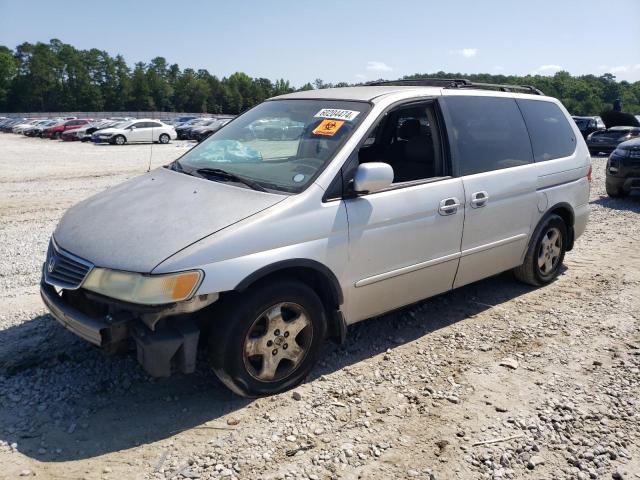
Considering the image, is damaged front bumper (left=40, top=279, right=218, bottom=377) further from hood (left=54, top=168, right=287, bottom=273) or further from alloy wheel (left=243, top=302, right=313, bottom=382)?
alloy wheel (left=243, top=302, right=313, bottom=382)

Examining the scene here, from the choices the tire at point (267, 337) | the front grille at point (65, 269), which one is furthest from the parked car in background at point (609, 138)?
the front grille at point (65, 269)

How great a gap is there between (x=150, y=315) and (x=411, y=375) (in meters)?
1.84

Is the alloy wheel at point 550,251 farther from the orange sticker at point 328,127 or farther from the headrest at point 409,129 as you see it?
the orange sticker at point 328,127

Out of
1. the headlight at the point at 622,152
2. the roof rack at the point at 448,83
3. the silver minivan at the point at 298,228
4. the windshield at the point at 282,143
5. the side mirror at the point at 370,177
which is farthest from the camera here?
the headlight at the point at 622,152

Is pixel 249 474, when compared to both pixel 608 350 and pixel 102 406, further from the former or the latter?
pixel 608 350

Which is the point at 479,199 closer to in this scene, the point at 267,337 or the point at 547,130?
the point at 547,130

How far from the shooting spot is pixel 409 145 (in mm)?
4402

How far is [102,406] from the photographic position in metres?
3.26

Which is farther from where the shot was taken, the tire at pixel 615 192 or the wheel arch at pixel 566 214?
the tire at pixel 615 192

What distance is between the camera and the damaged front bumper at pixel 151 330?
2.89 metres

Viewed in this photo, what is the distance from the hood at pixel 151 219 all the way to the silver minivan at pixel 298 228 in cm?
1

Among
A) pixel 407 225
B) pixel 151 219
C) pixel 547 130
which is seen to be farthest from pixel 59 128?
pixel 407 225

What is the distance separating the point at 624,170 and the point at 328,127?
9085mm

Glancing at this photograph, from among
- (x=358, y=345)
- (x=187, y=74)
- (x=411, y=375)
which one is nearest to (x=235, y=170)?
(x=358, y=345)
